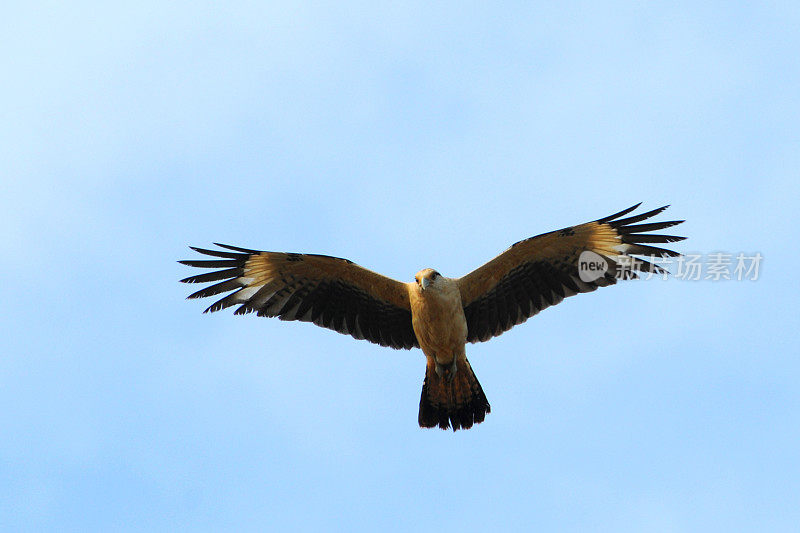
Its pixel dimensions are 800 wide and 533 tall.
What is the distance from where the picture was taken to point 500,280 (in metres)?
12.9

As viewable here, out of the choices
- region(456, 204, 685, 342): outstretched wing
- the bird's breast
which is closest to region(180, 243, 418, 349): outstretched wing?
the bird's breast

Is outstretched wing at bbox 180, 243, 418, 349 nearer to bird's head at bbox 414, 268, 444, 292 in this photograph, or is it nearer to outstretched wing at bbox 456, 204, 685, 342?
bird's head at bbox 414, 268, 444, 292

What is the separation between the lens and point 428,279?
12.3 m

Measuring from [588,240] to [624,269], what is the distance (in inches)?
20.3

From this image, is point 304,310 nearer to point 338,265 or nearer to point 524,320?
point 338,265

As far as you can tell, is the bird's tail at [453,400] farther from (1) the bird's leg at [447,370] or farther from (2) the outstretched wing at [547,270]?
(2) the outstretched wing at [547,270]

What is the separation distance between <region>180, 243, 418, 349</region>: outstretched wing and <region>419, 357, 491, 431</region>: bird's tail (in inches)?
24.8

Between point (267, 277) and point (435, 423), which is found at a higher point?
point (267, 277)

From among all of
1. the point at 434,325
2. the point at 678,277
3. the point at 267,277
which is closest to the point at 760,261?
the point at 678,277

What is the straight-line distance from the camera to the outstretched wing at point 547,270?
41.1ft

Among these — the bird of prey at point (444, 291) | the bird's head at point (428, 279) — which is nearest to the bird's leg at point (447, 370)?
the bird of prey at point (444, 291)

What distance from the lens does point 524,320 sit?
42.6ft

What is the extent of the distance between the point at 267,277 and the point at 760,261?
565 cm

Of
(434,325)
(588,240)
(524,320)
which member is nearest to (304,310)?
(434,325)
